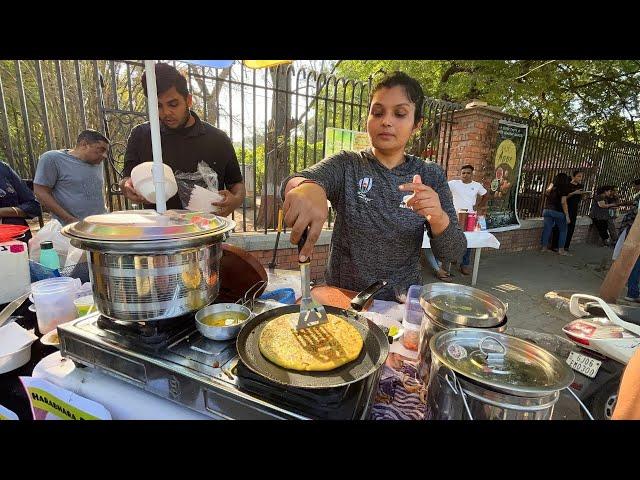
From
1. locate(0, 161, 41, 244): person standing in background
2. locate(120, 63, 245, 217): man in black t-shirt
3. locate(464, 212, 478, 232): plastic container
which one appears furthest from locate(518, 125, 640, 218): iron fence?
locate(0, 161, 41, 244): person standing in background

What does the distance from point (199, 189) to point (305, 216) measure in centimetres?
132

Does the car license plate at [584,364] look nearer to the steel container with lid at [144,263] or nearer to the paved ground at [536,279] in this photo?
the paved ground at [536,279]

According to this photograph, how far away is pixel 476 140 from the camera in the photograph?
747 centimetres

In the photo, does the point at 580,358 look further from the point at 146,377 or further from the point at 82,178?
the point at 82,178

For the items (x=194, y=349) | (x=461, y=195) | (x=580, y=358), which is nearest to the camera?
(x=194, y=349)

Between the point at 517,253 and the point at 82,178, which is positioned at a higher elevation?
the point at 82,178

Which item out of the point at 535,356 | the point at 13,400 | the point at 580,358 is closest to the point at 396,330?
the point at 535,356

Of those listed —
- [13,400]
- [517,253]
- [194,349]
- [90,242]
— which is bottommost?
[517,253]

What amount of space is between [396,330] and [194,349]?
92cm

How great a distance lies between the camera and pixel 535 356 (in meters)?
0.97

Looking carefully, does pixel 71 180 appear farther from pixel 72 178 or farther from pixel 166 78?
pixel 166 78

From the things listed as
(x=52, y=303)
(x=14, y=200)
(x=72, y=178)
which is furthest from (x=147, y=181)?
(x=14, y=200)

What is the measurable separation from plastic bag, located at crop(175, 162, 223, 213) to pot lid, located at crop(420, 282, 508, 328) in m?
1.59

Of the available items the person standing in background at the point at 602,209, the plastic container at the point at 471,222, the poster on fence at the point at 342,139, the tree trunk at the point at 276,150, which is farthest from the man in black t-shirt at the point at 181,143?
the person standing in background at the point at 602,209
